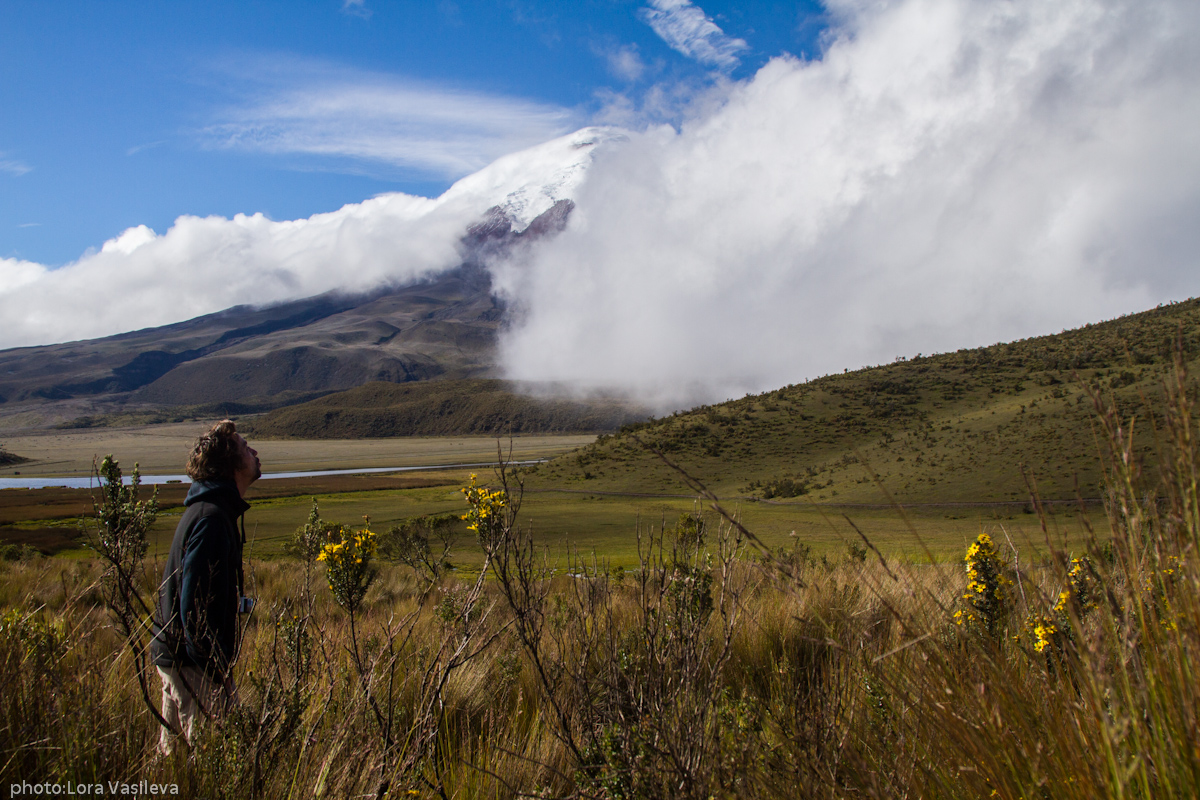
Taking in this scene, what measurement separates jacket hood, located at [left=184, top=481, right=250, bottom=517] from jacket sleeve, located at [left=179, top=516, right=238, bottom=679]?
0.53ft

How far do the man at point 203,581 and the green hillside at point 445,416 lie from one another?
388ft

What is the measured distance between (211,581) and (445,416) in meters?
136

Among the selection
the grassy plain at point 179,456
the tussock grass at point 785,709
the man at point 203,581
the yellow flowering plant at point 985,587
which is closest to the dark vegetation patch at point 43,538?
the man at point 203,581

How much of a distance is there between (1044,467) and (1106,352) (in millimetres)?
15583

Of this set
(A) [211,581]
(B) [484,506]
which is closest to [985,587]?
→ (B) [484,506]

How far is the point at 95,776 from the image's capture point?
2203mm

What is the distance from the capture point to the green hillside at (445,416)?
12762 centimetres

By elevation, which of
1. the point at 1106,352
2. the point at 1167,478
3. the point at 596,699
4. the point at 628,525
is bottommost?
the point at 628,525

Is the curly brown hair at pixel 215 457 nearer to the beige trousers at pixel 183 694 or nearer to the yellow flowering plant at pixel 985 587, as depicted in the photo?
the beige trousers at pixel 183 694

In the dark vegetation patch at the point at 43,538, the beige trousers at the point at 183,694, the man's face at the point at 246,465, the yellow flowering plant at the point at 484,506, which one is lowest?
the dark vegetation patch at the point at 43,538

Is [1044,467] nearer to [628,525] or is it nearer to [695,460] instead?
[628,525]

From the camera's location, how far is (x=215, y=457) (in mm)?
3572

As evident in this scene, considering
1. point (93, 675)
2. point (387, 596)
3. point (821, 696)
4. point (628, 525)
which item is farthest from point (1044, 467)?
point (93, 675)

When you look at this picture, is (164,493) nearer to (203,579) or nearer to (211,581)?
(203,579)
